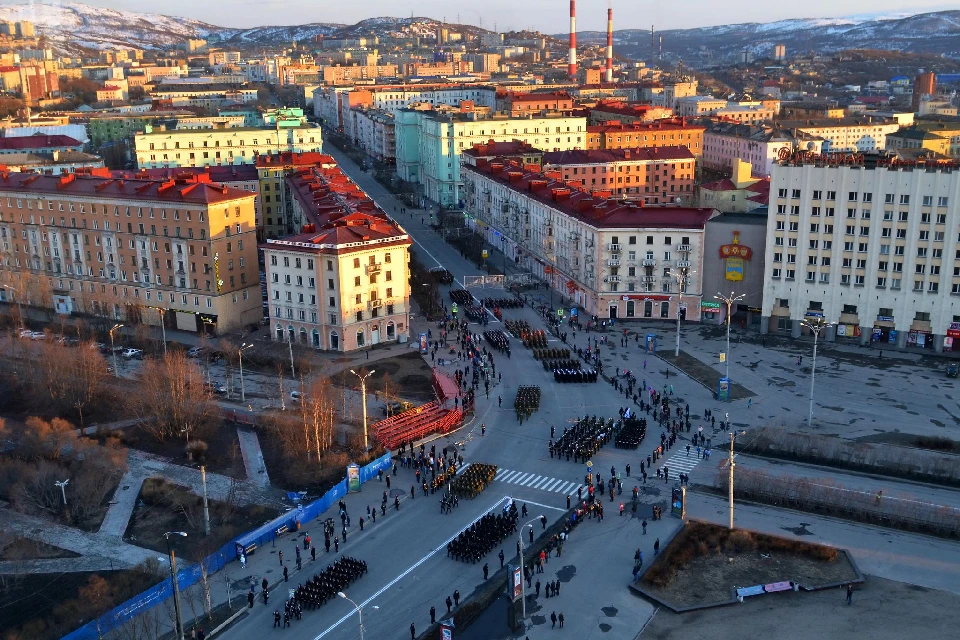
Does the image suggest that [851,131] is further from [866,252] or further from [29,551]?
[29,551]

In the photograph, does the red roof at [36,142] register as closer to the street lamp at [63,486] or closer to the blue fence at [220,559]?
the street lamp at [63,486]

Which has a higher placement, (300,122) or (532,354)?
(300,122)

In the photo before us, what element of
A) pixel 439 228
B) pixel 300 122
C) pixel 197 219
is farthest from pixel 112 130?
pixel 197 219

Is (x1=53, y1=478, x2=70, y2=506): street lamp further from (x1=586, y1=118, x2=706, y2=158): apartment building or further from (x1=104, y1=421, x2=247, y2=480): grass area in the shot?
(x1=586, y1=118, x2=706, y2=158): apartment building

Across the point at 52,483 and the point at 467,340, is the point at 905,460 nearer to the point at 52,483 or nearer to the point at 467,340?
the point at 467,340

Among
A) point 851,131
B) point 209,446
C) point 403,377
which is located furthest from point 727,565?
point 851,131

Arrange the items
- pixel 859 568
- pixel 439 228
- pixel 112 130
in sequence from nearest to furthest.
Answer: pixel 859 568 < pixel 439 228 < pixel 112 130

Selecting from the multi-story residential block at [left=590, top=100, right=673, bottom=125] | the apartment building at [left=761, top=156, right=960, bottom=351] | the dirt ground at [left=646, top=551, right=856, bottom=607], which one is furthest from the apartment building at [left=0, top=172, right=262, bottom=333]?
the multi-story residential block at [left=590, top=100, right=673, bottom=125]
